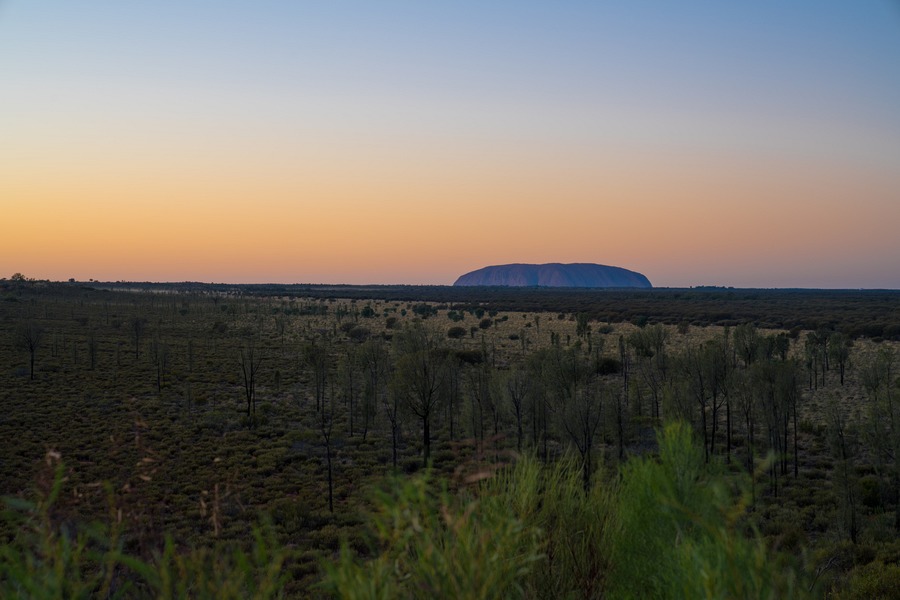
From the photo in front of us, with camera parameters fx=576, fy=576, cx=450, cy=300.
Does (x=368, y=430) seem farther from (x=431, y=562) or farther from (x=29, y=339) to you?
(x=431, y=562)

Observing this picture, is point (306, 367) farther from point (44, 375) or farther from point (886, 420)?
point (886, 420)

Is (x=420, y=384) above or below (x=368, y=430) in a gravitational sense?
above

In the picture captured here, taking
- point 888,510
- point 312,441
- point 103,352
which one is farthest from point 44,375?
point 888,510

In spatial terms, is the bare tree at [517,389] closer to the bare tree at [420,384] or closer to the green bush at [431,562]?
the bare tree at [420,384]

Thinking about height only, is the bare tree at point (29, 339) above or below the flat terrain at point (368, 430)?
above

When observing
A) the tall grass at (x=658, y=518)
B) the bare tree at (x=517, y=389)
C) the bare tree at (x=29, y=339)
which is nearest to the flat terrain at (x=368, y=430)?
the bare tree at (x=517, y=389)

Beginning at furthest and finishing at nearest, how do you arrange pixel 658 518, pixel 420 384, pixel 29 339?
pixel 29 339 → pixel 420 384 → pixel 658 518

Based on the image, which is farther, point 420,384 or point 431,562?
point 420,384

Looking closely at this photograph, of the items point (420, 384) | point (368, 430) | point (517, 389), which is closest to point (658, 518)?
point (517, 389)

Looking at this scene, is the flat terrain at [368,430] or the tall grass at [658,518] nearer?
the tall grass at [658,518]

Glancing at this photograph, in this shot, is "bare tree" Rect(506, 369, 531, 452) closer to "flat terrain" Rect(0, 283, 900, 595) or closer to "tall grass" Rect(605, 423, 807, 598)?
"flat terrain" Rect(0, 283, 900, 595)

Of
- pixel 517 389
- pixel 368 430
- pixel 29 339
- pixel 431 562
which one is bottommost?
pixel 368 430

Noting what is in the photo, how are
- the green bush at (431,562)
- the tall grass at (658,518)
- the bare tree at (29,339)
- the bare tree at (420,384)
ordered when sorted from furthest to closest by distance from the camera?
the bare tree at (29,339) < the bare tree at (420,384) < the tall grass at (658,518) < the green bush at (431,562)

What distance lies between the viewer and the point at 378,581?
11.0ft
